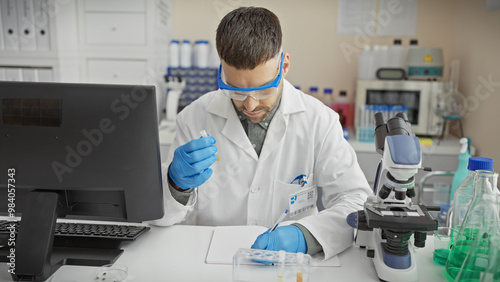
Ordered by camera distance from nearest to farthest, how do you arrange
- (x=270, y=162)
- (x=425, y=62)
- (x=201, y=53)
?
(x=270, y=162) → (x=425, y=62) → (x=201, y=53)

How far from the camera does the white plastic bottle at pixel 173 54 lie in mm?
3078

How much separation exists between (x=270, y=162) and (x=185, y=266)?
21.9 inches

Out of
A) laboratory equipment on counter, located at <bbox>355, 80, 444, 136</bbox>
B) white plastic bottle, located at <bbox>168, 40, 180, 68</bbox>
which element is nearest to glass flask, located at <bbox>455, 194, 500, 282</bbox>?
laboratory equipment on counter, located at <bbox>355, 80, 444, 136</bbox>

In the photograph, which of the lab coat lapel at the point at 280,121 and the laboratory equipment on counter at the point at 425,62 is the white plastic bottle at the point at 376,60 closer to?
the laboratory equipment on counter at the point at 425,62

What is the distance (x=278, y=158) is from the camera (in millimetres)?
1573

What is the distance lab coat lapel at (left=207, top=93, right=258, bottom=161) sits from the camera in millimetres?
1571

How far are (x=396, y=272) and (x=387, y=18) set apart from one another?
241 centimetres

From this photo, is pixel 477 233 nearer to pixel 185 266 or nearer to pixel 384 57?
pixel 185 266

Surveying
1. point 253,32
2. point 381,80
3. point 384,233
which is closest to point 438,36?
point 381,80

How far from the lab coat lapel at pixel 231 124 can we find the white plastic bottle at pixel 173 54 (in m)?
1.54

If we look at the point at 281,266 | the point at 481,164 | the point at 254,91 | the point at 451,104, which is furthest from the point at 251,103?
the point at 451,104

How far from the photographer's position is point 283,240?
1.19 m

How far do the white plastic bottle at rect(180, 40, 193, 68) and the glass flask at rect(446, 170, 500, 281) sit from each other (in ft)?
7.78

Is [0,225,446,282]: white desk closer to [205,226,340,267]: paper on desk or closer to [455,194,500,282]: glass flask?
[205,226,340,267]: paper on desk
